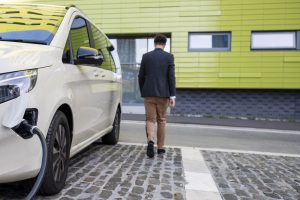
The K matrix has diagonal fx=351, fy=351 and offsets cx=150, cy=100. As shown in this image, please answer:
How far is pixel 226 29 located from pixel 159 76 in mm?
9892

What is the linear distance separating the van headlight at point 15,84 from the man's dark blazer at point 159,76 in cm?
277

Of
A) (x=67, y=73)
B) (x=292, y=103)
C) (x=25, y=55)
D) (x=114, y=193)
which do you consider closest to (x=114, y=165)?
(x=114, y=193)

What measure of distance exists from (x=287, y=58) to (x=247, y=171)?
10510 millimetres

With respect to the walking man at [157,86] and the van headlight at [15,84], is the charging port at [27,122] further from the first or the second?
the walking man at [157,86]

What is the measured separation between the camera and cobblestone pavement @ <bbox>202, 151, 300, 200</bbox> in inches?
144

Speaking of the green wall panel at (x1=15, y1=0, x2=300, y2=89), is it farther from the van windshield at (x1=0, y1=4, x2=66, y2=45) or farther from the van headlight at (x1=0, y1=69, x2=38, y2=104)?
the van headlight at (x1=0, y1=69, x2=38, y2=104)

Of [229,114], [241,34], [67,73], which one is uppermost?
[241,34]

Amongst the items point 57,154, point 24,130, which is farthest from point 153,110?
point 24,130

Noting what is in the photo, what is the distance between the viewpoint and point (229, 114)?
14.7 meters

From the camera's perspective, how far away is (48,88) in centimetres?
298

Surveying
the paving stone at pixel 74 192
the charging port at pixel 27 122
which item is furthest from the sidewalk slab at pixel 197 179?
the charging port at pixel 27 122

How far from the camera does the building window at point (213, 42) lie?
48.1 feet

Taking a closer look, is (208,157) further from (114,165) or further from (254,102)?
(254,102)

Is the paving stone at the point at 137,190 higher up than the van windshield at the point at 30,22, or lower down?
lower down
